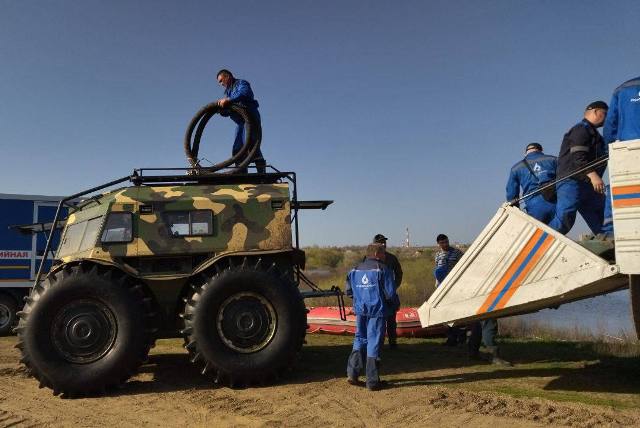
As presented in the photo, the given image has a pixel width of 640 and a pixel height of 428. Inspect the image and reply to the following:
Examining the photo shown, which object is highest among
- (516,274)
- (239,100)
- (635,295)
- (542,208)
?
(239,100)

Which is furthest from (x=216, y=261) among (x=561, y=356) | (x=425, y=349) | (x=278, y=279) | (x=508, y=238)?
(x=561, y=356)

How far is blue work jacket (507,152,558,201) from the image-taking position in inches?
266

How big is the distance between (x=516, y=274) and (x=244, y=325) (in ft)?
10.3

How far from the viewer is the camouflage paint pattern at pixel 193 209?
6.34 metres

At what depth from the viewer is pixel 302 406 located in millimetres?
5262

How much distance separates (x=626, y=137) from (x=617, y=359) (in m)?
4.06

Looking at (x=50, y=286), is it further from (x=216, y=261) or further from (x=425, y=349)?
(x=425, y=349)

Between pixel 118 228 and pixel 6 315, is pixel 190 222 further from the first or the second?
pixel 6 315

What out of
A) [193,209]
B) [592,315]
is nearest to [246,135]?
[193,209]

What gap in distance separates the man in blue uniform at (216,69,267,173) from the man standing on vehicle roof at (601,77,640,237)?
4.28 meters

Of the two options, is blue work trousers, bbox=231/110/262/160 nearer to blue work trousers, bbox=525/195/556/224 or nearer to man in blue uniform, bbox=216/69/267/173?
man in blue uniform, bbox=216/69/267/173

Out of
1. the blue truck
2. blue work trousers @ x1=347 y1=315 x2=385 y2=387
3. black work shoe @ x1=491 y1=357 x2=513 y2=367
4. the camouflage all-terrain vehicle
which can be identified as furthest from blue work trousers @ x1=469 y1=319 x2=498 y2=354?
the blue truck

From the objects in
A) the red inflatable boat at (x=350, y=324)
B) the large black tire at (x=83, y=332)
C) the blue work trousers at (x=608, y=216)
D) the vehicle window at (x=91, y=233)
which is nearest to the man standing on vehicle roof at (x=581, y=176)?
the blue work trousers at (x=608, y=216)

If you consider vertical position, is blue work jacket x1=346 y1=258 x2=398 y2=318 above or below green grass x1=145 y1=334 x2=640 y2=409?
above
